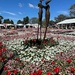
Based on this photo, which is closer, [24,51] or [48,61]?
[48,61]

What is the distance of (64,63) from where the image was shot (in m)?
6.93

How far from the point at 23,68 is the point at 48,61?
1.26 m

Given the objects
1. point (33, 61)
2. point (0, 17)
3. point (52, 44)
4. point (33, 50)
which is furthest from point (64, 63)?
point (0, 17)

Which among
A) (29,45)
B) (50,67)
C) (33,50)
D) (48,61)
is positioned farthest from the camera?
(29,45)

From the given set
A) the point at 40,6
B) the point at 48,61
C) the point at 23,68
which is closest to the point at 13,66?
the point at 23,68

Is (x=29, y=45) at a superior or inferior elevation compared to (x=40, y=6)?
inferior

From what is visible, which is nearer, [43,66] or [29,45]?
[43,66]

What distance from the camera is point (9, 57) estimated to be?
8.40 meters

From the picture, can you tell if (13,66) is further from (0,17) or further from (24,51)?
(0,17)

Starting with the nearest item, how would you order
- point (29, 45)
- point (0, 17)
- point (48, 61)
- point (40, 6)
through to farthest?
point (48, 61) → point (29, 45) → point (40, 6) → point (0, 17)

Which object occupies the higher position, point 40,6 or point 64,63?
point 40,6

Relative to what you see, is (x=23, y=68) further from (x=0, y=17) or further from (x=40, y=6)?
(x=0, y=17)

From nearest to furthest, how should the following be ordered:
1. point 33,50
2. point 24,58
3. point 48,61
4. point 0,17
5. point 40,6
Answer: point 48,61, point 24,58, point 33,50, point 40,6, point 0,17

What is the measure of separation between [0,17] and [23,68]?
430 ft
